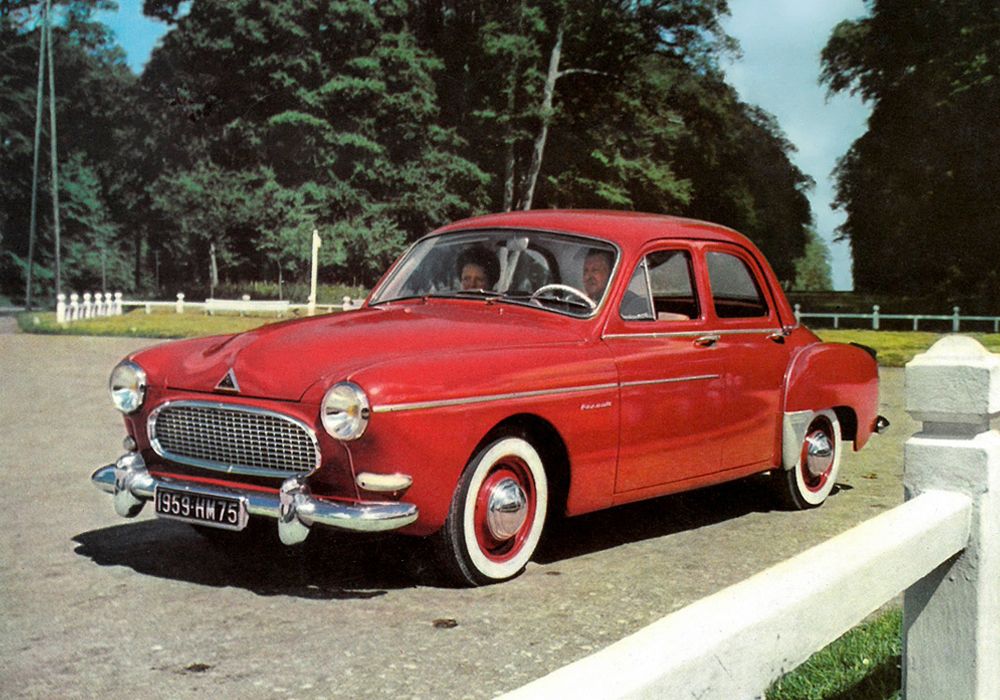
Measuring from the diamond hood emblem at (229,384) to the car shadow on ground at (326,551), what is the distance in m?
0.76

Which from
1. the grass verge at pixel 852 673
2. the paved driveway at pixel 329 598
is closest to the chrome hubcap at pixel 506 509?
the paved driveway at pixel 329 598

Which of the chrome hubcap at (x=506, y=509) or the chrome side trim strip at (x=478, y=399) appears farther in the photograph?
the chrome hubcap at (x=506, y=509)

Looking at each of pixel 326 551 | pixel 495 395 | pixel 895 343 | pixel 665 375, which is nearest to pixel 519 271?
pixel 665 375

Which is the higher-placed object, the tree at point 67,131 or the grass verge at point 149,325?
the tree at point 67,131

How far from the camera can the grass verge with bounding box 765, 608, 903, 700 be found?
161 inches

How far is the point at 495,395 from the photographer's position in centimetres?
554

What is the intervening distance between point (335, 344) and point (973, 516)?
3235mm

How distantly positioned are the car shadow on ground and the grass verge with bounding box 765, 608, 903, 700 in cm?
185

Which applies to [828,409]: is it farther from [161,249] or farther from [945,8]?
[161,249]

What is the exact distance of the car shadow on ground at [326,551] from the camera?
18.8ft

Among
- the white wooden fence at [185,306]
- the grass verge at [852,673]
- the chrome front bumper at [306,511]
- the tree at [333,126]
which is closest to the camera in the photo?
the grass verge at [852,673]

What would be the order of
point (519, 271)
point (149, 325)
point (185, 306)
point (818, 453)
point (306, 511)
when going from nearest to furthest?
point (306, 511), point (519, 271), point (818, 453), point (149, 325), point (185, 306)

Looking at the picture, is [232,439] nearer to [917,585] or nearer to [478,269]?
[478,269]

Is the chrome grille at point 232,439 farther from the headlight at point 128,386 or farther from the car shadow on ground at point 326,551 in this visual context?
the car shadow on ground at point 326,551
